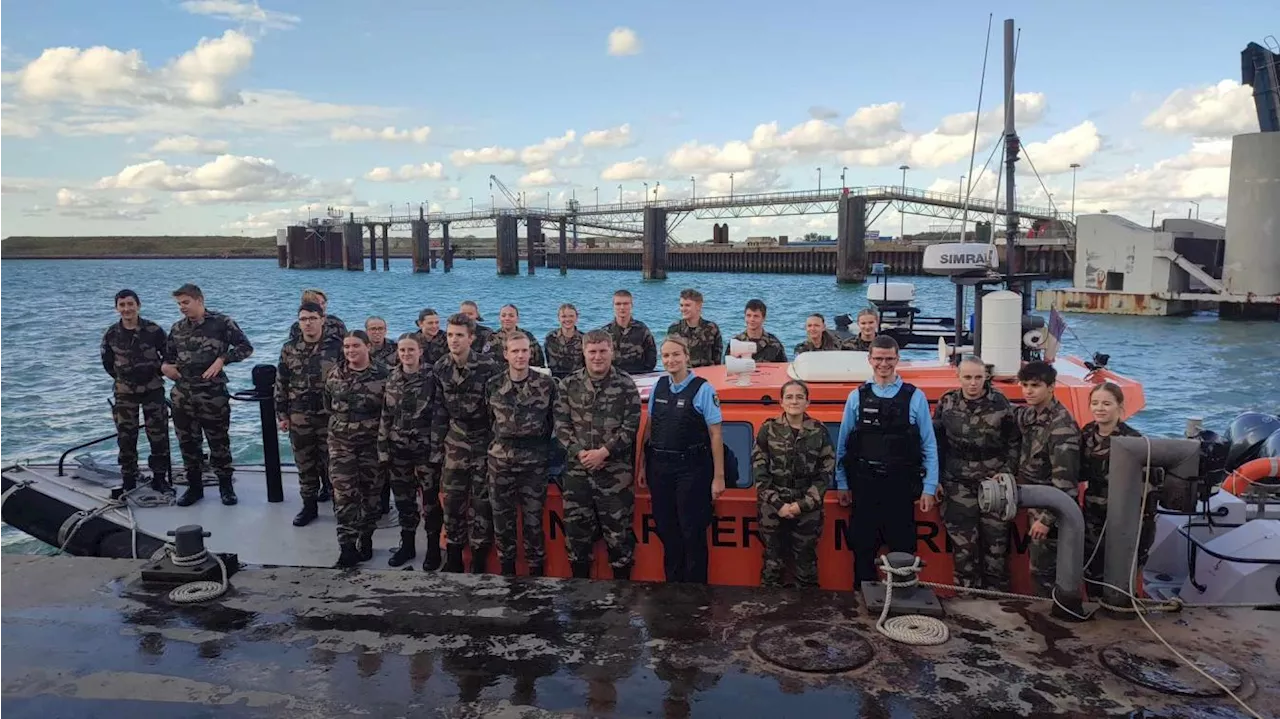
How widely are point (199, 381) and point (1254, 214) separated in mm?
40859

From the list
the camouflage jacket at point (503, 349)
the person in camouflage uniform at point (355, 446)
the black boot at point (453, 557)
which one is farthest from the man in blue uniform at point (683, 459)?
the person in camouflage uniform at point (355, 446)

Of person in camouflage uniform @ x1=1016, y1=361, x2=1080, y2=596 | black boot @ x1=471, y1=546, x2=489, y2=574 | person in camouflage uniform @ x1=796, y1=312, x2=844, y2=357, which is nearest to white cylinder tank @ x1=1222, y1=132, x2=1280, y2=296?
person in camouflage uniform @ x1=796, y1=312, x2=844, y2=357

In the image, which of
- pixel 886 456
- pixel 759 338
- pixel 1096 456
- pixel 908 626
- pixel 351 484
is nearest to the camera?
pixel 908 626

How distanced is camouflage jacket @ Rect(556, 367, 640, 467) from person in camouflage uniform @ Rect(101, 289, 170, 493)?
4641mm

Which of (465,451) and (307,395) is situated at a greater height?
(307,395)

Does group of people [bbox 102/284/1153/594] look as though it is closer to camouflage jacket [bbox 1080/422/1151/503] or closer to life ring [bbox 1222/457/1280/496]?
camouflage jacket [bbox 1080/422/1151/503]

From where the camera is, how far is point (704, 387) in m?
5.07

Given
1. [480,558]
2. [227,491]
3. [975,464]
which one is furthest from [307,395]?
[975,464]

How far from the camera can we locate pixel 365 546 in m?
6.16

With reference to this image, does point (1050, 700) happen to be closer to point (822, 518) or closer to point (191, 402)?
point (822, 518)

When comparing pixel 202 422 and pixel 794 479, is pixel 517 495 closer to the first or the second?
pixel 794 479

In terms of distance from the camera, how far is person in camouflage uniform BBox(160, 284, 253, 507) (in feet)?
24.3

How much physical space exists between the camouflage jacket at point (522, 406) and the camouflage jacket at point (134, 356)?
4083 mm

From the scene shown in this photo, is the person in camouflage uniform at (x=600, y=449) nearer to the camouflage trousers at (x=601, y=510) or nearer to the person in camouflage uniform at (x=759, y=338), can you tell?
the camouflage trousers at (x=601, y=510)
